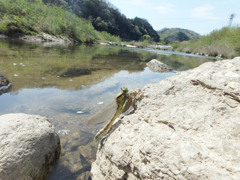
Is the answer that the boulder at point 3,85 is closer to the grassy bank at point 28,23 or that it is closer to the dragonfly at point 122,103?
the dragonfly at point 122,103

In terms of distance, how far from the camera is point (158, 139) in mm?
1479

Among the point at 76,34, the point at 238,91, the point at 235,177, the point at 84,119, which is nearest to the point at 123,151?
the point at 235,177

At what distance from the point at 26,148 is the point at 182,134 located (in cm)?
210

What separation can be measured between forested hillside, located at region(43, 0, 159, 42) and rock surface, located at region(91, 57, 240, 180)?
331ft

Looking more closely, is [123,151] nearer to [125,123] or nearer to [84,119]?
[125,123]

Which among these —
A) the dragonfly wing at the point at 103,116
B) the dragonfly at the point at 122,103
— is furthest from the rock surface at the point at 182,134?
the dragonfly wing at the point at 103,116

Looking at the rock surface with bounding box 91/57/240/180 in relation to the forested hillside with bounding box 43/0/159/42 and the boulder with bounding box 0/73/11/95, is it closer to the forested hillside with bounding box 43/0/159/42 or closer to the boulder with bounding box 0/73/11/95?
the boulder with bounding box 0/73/11/95

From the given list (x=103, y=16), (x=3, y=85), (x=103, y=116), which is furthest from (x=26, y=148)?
(x=103, y=16)

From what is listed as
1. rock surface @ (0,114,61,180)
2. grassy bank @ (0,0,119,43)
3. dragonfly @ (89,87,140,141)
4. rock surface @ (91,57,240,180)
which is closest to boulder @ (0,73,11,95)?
rock surface @ (0,114,61,180)

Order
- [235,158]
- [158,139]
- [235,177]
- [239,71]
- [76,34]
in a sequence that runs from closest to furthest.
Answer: [235,177] → [235,158] → [158,139] → [239,71] → [76,34]

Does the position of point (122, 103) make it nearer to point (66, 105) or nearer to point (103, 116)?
point (103, 116)

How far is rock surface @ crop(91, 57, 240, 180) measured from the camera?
1190 millimetres

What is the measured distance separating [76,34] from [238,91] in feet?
179

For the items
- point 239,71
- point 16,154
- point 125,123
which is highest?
point 239,71
